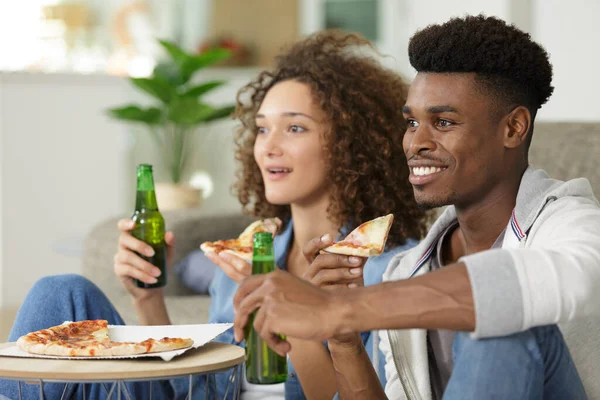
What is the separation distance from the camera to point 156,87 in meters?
4.19

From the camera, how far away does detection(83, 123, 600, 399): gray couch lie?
5.49 ft

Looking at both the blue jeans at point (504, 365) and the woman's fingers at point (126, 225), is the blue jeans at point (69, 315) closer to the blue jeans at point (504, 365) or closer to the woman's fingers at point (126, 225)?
the woman's fingers at point (126, 225)

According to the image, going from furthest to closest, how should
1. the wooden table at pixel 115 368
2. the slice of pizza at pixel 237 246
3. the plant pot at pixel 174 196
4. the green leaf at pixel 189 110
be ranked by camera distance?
the green leaf at pixel 189 110 → the plant pot at pixel 174 196 → the slice of pizza at pixel 237 246 → the wooden table at pixel 115 368

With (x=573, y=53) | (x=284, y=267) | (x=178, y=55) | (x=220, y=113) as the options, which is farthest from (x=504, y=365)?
(x=178, y=55)

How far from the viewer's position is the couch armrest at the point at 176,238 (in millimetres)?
3182

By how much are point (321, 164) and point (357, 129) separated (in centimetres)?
16

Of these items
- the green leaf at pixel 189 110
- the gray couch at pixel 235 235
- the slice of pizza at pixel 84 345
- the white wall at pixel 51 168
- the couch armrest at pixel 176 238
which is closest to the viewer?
the slice of pizza at pixel 84 345

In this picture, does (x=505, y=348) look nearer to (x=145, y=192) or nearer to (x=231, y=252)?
(x=231, y=252)

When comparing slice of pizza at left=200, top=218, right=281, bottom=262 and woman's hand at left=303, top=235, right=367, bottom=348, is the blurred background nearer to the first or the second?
slice of pizza at left=200, top=218, right=281, bottom=262

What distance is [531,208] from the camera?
65.2 inches

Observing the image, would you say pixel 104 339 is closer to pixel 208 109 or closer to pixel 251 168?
pixel 251 168

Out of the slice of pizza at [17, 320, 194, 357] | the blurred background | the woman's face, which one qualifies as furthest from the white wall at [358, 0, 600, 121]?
the slice of pizza at [17, 320, 194, 357]

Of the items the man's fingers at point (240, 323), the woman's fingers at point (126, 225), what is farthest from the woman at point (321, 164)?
the man's fingers at point (240, 323)

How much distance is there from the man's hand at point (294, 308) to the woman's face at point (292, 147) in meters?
0.93
